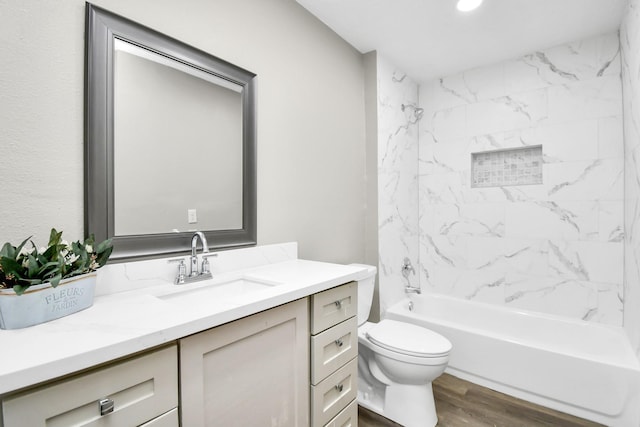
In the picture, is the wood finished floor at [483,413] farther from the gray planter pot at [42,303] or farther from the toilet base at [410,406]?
the gray planter pot at [42,303]

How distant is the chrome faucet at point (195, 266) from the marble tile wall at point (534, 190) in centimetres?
237

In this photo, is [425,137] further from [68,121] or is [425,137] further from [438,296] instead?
[68,121]

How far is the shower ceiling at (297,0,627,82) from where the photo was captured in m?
1.92

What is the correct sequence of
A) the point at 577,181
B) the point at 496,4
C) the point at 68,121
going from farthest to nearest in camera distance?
the point at 577,181 < the point at 496,4 < the point at 68,121

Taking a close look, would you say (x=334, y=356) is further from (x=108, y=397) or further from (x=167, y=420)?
(x=108, y=397)

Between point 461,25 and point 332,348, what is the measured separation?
229cm

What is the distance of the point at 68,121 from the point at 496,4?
2.38 m

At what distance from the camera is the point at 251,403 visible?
976 mm

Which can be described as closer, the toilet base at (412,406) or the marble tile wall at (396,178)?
the toilet base at (412,406)

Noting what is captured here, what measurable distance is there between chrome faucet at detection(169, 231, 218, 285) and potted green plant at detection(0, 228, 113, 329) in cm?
38

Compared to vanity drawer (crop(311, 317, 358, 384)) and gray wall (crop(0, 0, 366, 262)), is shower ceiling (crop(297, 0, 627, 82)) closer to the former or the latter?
gray wall (crop(0, 0, 366, 262))

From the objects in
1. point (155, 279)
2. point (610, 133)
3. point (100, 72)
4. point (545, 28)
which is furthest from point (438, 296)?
point (100, 72)

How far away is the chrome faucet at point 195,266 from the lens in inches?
49.1

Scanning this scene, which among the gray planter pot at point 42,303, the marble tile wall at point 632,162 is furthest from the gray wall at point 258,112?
the marble tile wall at point 632,162
